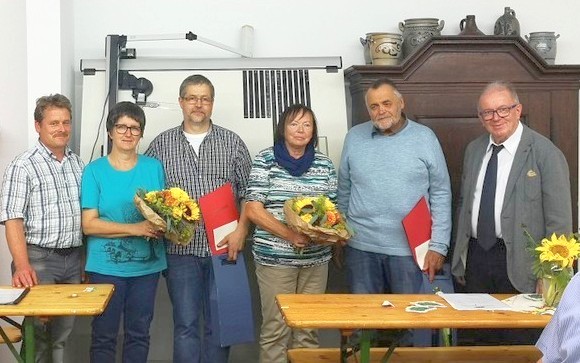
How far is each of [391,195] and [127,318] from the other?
138cm

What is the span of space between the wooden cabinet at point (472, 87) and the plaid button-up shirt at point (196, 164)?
3.26 feet

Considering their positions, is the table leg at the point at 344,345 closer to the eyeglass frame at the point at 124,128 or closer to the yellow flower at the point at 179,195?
the yellow flower at the point at 179,195

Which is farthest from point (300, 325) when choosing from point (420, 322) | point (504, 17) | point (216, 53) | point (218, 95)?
point (504, 17)

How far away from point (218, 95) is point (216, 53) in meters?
0.37

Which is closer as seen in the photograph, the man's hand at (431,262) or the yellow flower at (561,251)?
the yellow flower at (561,251)

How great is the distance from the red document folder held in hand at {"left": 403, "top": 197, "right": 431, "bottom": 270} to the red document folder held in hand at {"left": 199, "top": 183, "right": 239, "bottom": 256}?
2.79ft

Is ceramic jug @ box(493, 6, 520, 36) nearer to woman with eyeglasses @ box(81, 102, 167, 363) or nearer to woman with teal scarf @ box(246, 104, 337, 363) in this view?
woman with teal scarf @ box(246, 104, 337, 363)

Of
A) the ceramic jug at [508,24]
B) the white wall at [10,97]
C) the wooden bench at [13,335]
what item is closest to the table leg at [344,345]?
the wooden bench at [13,335]

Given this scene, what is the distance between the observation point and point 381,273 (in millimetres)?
3852

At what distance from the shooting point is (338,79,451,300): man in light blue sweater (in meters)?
3.76

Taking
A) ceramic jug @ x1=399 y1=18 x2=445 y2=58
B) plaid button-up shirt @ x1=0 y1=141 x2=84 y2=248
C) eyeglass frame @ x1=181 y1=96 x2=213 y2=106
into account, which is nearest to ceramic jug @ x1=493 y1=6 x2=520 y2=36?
ceramic jug @ x1=399 y1=18 x2=445 y2=58

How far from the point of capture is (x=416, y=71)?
14.7 feet

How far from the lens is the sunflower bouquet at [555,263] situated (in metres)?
2.93

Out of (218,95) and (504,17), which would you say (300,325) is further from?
(504,17)
